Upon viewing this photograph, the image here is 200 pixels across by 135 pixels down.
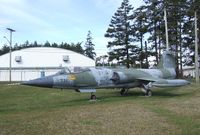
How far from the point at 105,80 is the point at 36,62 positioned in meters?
57.8

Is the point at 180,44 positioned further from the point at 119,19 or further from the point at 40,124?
the point at 40,124

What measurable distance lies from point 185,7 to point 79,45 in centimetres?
9251

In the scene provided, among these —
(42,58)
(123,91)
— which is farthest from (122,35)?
(123,91)

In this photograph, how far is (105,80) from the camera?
2303 centimetres

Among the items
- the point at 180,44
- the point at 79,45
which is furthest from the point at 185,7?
the point at 79,45

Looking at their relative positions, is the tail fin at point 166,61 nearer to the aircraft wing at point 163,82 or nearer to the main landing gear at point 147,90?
the aircraft wing at point 163,82

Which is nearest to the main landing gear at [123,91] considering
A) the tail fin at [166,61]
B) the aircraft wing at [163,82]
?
the aircraft wing at [163,82]

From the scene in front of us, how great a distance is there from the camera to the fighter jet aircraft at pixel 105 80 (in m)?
20.6

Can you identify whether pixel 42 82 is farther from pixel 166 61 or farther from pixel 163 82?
pixel 166 61

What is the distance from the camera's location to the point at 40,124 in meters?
11.7

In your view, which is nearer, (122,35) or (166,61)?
(166,61)

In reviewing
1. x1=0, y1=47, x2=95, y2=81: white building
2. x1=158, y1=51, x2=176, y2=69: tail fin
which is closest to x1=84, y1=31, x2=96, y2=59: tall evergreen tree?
x1=0, y1=47, x2=95, y2=81: white building

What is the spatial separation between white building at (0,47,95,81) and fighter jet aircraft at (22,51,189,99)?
166 feet

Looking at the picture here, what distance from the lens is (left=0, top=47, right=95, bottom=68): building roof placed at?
7825 centimetres
